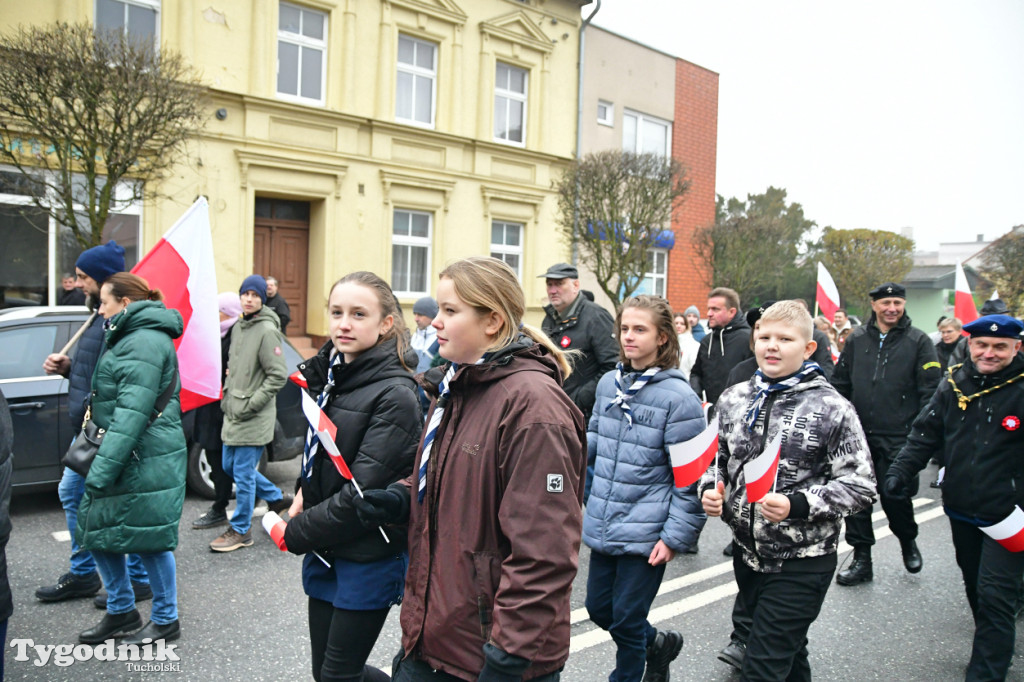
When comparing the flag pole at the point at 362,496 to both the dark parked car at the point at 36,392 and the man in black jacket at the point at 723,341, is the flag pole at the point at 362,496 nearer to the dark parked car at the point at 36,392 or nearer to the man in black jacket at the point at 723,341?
the dark parked car at the point at 36,392

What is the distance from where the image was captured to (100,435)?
12.4 feet

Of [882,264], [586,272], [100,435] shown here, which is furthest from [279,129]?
[882,264]

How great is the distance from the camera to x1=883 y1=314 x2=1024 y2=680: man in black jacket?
358 centimetres

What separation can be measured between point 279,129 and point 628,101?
33.4 feet

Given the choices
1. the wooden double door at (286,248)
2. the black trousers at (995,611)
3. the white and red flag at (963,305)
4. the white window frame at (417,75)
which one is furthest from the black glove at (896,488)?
the white window frame at (417,75)

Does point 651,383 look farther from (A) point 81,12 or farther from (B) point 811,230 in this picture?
(B) point 811,230

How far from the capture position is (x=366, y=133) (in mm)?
15328

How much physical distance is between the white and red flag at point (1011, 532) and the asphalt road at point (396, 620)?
0.85m

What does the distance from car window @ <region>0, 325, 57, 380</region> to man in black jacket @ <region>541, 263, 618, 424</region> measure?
4.23 metres

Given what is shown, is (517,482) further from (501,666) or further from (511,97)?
(511,97)

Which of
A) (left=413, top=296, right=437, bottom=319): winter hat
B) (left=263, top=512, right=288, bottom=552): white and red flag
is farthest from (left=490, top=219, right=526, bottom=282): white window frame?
(left=263, top=512, right=288, bottom=552): white and red flag

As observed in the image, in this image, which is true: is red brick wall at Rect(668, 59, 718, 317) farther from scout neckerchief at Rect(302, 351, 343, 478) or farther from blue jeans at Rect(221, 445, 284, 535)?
scout neckerchief at Rect(302, 351, 343, 478)

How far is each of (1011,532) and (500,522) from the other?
301 cm

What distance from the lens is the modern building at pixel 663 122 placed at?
19547 mm
